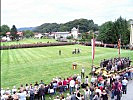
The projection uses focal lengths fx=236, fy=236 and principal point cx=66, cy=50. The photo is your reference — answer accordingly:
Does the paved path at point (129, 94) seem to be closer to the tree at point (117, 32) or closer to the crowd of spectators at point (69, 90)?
the crowd of spectators at point (69, 90)

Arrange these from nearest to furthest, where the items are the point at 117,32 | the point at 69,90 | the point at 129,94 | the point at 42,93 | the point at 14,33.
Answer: the point at 42,93 → the point at 129,94 → the point at 69,90 → the point at 117,32 → the point at 14,33

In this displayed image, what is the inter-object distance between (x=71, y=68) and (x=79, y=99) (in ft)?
46.2

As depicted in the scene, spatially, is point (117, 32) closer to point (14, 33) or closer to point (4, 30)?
point (14, 33)

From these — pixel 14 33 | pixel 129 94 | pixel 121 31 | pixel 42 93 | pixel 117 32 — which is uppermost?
pixel 14 33

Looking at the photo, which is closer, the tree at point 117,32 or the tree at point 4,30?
the tree at point 117,32

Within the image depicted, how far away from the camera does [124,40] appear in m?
59.7

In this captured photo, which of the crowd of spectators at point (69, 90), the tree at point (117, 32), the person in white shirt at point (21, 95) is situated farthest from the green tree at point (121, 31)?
the person in white shirt at point (21, 95)

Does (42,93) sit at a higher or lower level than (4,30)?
lower

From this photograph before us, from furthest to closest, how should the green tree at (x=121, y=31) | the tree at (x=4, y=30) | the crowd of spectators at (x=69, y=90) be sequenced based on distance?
the tree at (x=4, y=30) → the green tree at (x=121, y=31) → the crowd of spectators at (x=69, y=90)

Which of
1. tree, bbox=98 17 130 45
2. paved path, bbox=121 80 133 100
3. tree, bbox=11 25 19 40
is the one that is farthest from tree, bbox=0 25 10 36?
paved path, bbox=121 80 133 100

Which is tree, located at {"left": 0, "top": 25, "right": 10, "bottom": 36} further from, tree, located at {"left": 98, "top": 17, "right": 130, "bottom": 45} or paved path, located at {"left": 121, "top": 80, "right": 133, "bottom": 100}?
paved path, located at {"left": 121, "top": 80, "right": 133, "bottom": 100}

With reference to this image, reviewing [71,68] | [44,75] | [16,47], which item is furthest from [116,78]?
[16,47]

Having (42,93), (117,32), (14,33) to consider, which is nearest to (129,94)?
(42,93)

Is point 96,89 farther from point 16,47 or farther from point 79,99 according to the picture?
point 16,47
